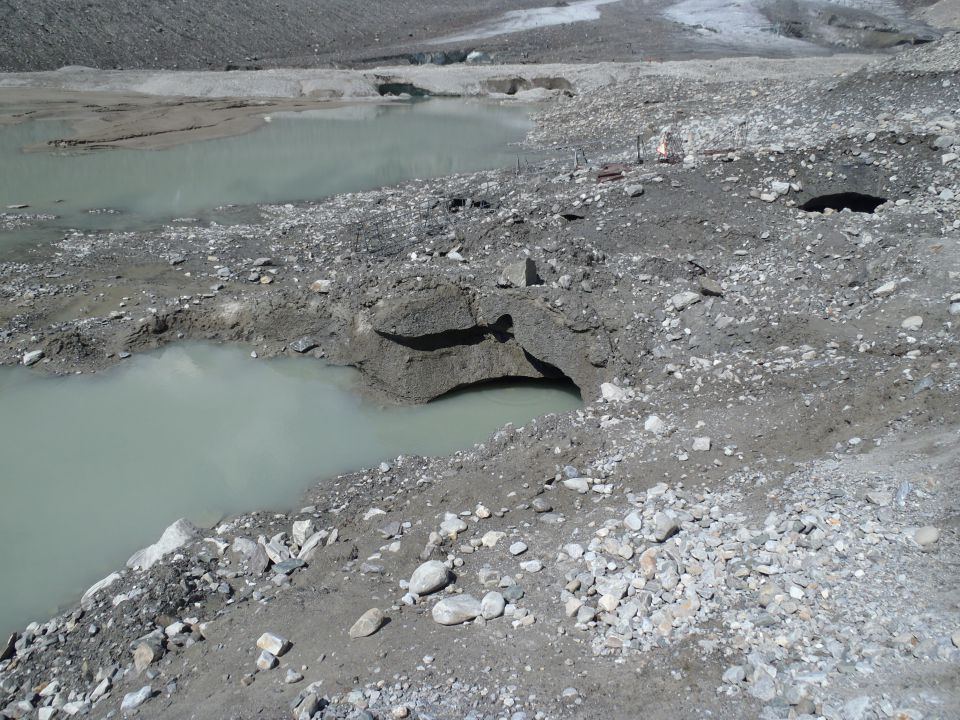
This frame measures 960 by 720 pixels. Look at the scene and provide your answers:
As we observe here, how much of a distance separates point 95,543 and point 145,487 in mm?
705

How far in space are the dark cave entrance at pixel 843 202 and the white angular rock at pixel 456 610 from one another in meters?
6.92

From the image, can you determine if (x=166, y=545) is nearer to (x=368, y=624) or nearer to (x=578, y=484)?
(x=368, y=624)

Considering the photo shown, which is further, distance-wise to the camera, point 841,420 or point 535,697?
point 841,420

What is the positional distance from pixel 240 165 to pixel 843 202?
12554mm

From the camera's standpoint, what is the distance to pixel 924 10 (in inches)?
1373

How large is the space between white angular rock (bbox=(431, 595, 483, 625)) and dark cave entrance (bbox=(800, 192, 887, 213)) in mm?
6916

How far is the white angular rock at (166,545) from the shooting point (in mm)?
5301

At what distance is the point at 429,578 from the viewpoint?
456 cm

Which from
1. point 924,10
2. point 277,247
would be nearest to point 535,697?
point 277,247

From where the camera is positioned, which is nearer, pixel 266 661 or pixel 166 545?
pixel 266 661

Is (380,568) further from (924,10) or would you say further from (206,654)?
(924,10)

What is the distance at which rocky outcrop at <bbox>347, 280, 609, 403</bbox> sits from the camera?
739cm

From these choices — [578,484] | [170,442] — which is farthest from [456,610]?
[170,442]

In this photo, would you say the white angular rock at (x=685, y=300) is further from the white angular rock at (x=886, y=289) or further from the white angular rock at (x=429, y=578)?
the white angular rock at (x=429, y=578)
